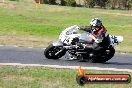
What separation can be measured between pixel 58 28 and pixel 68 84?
20.2m

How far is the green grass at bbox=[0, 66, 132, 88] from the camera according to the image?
12377 millimetres

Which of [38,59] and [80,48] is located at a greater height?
[80,48]

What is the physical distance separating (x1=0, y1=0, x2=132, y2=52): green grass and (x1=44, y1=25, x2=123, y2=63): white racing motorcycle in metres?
7.06

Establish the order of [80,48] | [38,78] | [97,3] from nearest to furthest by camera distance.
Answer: [38,78], [80,48], [97,3]

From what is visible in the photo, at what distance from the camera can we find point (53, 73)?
1427 centimetres

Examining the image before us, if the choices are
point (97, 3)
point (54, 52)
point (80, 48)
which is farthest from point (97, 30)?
→ point (97, 3)

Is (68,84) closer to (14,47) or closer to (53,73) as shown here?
(53,73)

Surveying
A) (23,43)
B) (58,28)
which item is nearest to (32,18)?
(58,28)

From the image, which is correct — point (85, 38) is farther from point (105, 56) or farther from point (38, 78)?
point (38, 78)

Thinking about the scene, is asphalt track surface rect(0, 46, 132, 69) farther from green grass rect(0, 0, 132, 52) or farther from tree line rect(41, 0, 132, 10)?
tree line rect(41, 0, 132, 10)

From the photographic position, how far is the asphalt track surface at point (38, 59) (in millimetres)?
17391

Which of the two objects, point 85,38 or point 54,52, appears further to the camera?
point 85,38

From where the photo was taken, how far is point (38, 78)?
13414mm

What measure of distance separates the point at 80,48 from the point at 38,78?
16.4 feet
